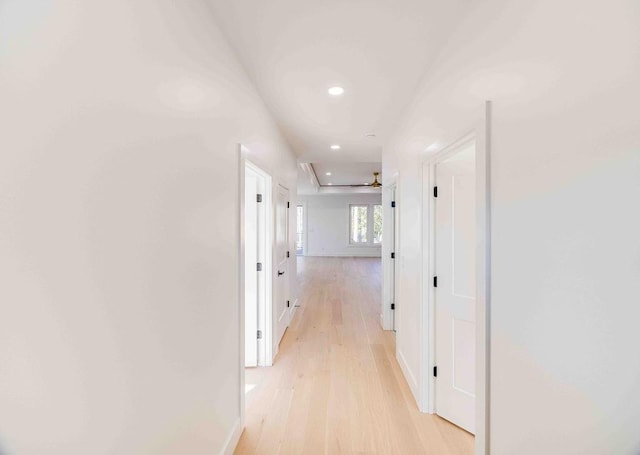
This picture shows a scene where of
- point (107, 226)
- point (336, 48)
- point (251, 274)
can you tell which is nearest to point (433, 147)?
point (336, 48)

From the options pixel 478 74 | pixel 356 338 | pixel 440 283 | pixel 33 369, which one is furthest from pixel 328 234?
pixel 33 369

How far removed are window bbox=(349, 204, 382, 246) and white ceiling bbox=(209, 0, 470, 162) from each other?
9351 mm

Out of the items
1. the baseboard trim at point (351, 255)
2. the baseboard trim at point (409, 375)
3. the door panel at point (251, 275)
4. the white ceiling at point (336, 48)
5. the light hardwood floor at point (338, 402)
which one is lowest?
the light hardwood floor at point (338, 402)

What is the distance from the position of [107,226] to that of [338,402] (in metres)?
2.29

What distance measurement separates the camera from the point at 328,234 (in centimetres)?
1252

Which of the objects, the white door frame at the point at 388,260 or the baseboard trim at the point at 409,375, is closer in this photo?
the baseboard trim at the point at 409,375

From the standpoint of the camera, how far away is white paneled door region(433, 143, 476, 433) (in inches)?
81.4

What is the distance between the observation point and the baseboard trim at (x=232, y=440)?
1.79 m

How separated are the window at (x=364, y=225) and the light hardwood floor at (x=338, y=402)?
8.10 m

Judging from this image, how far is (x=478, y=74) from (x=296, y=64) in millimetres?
1197

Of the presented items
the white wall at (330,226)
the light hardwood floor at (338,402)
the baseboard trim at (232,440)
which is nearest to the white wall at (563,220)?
the light hardwood floor at (338,402)

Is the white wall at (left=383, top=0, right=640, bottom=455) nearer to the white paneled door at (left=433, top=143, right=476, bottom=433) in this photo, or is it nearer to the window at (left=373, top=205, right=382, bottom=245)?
the white paneled door at (left=433, top=143, right=476, bottom=433)

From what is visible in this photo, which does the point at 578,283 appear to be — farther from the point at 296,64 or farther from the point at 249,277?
the point at 249,277

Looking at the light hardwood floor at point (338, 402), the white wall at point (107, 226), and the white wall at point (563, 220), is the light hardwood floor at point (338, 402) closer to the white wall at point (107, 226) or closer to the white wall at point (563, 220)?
the white wall at point (107, 226)
